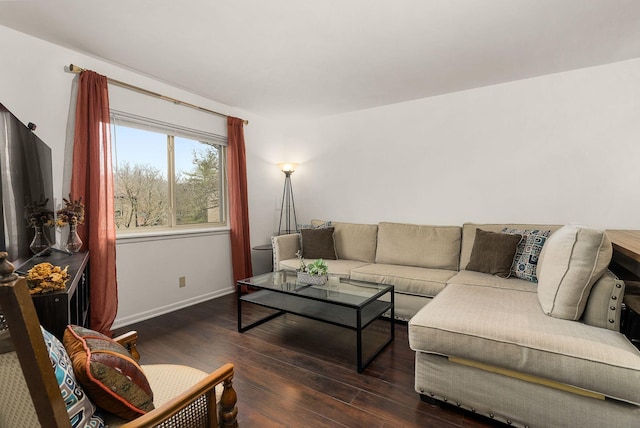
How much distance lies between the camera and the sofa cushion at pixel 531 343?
1301mm

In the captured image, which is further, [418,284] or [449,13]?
[418,284]

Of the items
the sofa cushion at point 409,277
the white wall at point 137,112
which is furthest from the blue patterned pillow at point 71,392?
the sofa cushion at point 409,277

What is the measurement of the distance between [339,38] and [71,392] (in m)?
2.48

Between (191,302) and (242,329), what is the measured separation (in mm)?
1052

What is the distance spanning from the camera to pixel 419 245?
3355mm

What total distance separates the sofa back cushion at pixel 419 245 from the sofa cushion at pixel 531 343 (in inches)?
50.1

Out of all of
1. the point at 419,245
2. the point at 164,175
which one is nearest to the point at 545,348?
the point at 419,245

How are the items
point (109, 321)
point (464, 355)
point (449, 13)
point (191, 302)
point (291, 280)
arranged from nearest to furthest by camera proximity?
point (464, 355)
point (449, 13)
point (109, 321)
point (291, 280)
point (191, 302)

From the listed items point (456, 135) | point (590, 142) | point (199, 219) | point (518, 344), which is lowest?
point (518, 344)

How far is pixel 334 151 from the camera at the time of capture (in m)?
4.34

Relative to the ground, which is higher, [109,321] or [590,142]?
[590,142]

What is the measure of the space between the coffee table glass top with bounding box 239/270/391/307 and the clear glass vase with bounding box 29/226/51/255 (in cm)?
142

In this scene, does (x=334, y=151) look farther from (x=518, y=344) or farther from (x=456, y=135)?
(x=518, y=344)

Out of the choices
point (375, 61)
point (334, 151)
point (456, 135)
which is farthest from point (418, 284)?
point (334, 151)
